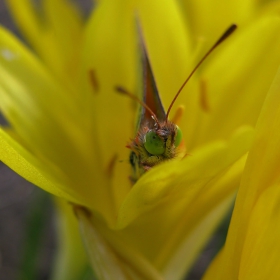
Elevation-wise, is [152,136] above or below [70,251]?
above

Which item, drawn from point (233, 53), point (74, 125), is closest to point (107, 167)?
point (74, 125)

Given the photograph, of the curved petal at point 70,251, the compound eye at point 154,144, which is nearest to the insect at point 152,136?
the compound eye at point 154,144

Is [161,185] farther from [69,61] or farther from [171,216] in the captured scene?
[69,61]

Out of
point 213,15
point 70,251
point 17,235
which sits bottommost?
point 17,235

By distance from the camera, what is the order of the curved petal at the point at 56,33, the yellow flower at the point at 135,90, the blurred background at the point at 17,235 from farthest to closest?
the blurred background at the point at 17,235, the curved petal at the point at 56,33, the yellow flower at the point at 135,90

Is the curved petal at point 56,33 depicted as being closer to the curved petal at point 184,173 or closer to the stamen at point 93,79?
the stamen at point 93,79

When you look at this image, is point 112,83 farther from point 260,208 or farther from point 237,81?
point 260,208

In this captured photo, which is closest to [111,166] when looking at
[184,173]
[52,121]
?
[52,121]
